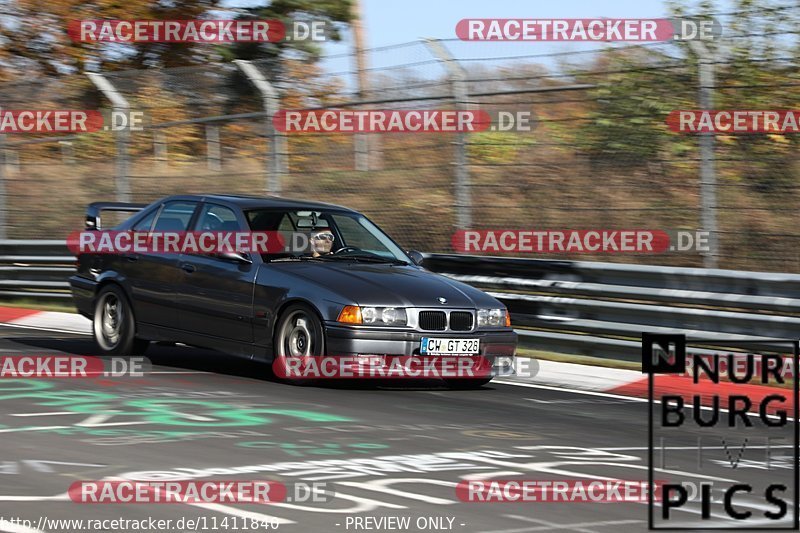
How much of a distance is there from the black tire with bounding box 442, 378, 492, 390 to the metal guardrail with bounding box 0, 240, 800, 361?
1798 mm

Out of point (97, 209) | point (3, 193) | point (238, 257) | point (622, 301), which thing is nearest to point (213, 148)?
point (3, 193)

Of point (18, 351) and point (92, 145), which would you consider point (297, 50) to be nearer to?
point (92, 145)

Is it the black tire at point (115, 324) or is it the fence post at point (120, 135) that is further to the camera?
the fence post at point (120, 135)

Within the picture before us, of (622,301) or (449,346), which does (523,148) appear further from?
(449,346)

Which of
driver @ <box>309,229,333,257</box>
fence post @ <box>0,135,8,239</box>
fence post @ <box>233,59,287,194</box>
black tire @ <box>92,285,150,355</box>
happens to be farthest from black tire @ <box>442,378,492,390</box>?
fence post @ <box>0,135,8,239</box>

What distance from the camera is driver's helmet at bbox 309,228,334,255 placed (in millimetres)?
11312

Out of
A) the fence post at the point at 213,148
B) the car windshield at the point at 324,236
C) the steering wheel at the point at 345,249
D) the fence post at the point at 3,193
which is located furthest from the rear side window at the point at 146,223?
the fence post at the point at 3,193

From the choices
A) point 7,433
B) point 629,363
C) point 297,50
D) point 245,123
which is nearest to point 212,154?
point 245,123

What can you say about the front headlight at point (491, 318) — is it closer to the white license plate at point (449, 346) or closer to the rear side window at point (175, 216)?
the white license plate at point (449, 346)

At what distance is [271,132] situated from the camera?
16.2 metres

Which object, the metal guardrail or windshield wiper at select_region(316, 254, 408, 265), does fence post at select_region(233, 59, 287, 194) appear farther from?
windshield wiper at select_region(316, 254, 408, 265)

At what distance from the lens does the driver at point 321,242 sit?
37.1 ft

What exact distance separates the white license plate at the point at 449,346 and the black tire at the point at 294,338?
0.85m

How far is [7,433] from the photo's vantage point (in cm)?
816
